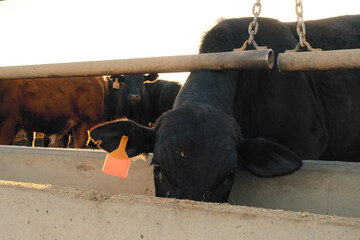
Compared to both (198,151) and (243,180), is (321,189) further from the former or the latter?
(198,151)

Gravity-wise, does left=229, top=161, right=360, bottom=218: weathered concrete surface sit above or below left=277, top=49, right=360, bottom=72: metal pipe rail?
below

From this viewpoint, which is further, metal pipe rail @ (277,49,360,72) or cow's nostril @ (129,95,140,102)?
cow's nostril @ (129,95,140,102)

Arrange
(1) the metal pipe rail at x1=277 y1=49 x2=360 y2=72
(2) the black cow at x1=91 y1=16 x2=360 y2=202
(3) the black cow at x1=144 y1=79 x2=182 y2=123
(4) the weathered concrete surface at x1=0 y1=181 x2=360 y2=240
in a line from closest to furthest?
(4) the weathered concrete surface at x1=0 y1=181 x2=360 y2=240 < (1) the metal pipe rail at x1=277 y1=49 x2=360 y2=72 < (2) the black cow at x1=91 y1=16 x2=360 y2=202 < (3) the black cow at x1=144 y1=79 x2=182 y2=123

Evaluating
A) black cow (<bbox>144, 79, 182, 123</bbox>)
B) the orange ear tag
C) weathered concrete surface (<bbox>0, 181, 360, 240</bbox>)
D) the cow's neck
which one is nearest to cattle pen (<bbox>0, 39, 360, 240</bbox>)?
weathered concrete surface (<bbox>0, 181, 360, 240</bbox>)

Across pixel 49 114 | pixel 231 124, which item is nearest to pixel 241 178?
pixel 231 124

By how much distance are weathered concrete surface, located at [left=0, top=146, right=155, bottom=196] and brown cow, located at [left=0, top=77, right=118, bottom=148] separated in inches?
157

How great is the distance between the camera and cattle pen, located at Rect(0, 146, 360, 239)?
3.40 ft

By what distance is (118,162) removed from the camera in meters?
2.44

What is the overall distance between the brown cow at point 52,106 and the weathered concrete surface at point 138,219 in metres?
5.69

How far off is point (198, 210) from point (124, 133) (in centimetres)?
150

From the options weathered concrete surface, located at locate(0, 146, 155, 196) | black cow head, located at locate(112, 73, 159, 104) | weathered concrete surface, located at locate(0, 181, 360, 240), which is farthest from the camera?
black cow head, located at locate(112, 73, 159, 104)

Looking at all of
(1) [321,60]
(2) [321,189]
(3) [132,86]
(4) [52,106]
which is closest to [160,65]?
(1) [321,60]

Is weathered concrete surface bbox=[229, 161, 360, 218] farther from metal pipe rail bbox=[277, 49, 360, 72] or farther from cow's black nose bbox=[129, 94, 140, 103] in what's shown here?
cow's black nose bbox=[129, 94, 140, 103]

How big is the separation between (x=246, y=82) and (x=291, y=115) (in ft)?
1.47
